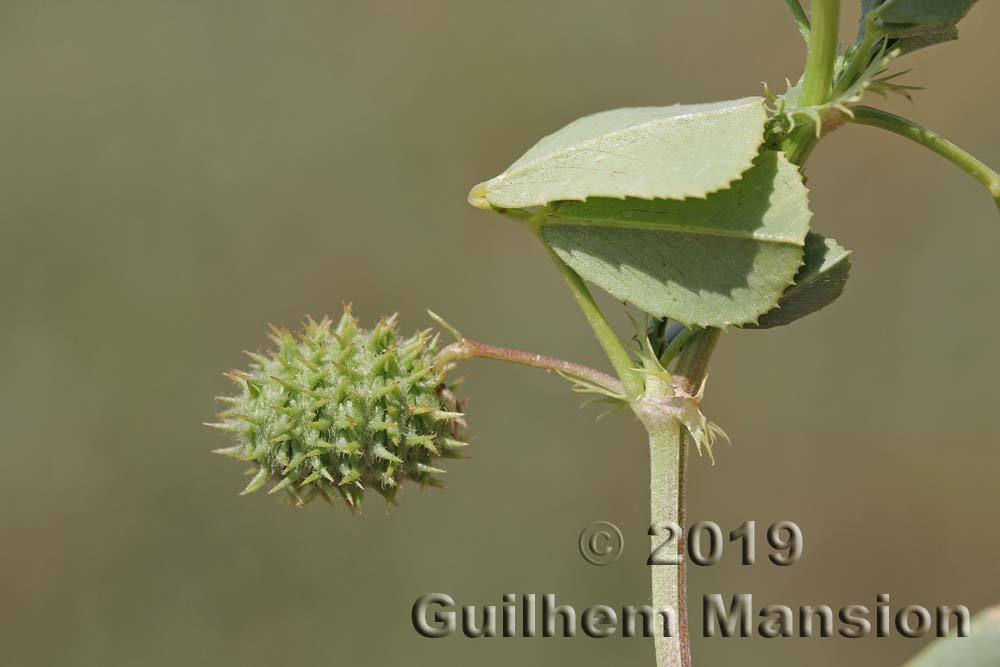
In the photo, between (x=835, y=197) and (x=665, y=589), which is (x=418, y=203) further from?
(x=665, y=589)

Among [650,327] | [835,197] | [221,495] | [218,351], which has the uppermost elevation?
[835,197]

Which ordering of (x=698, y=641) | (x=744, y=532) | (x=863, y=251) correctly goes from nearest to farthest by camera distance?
1. (x=744, y=532)
2. (x=698, y=641)
3. (x=863, y=251)

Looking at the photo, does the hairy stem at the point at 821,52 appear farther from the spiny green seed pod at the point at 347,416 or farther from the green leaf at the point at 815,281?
the spiny green seed pod at the point at 347,416

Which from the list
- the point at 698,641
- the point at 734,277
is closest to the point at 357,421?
the point at 734,277

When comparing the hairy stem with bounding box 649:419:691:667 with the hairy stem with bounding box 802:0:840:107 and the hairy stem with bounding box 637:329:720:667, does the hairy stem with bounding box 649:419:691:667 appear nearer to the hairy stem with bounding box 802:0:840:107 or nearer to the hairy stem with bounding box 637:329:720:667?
the hairy stem with bounding box 637:329:720:667

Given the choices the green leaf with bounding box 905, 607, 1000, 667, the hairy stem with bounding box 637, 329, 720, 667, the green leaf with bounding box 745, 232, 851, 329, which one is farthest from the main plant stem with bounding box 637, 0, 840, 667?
the green leaf with bounding box 905, 607, 1000, 667

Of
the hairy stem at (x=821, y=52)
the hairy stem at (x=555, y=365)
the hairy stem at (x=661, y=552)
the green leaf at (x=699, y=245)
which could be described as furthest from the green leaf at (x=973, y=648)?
the hairy stem at (x=821, y=52)

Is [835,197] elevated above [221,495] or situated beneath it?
elevated above
